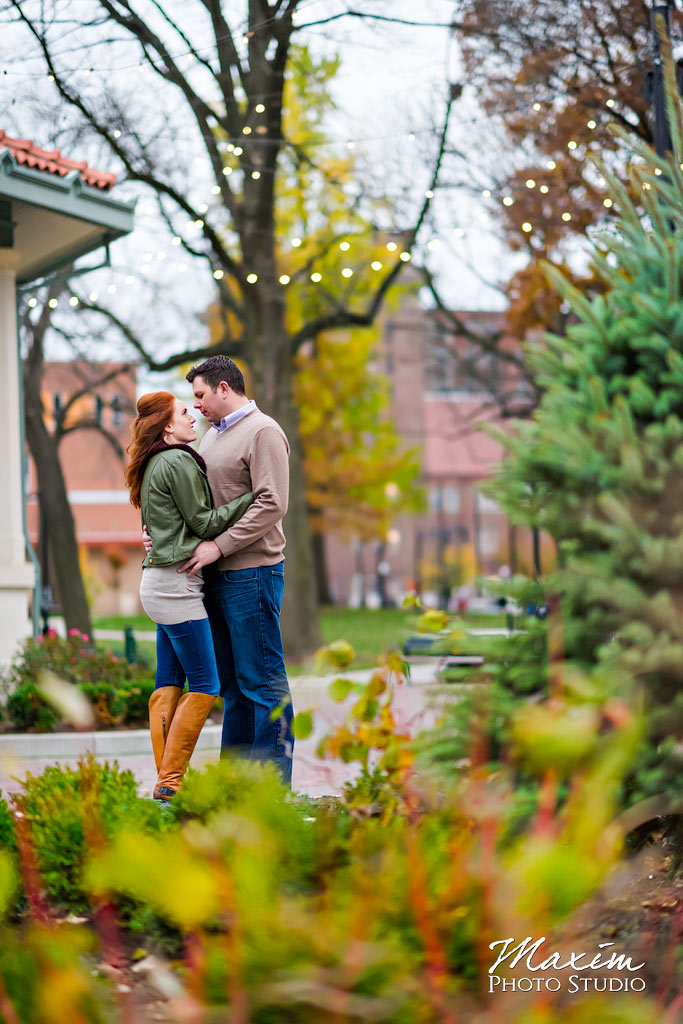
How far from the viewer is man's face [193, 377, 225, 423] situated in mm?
4781

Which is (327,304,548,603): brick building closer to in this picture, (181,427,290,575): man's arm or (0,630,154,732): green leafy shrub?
(0,630,154,732): green leafy shrub

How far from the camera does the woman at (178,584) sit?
459 centimetres

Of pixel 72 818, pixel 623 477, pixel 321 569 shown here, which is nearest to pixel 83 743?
pixel 72 818

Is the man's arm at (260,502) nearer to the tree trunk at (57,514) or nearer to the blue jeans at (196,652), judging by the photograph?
the blue jeans at (196,652)

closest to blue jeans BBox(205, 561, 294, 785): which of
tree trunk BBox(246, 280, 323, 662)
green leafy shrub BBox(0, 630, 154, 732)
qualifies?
green leafy shrub BBox(0, 630, 154, 732)

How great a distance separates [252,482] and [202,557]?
417mm

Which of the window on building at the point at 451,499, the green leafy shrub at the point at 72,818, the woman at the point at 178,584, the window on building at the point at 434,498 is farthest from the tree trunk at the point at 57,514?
the window on building at the point at 451,499

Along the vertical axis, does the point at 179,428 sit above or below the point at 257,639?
above

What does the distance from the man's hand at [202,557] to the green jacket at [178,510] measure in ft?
0.12

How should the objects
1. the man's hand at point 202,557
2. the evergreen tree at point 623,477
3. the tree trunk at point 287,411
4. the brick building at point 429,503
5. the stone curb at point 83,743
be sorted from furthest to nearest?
the brick building at point 429,503, the tree trunk at point 287,411, the stone curb at point 83,743, the man's hand at point 202,557, the evergreen tree at point 623,477

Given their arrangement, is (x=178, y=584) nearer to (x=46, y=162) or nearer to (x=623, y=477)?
(x=623, y=477)

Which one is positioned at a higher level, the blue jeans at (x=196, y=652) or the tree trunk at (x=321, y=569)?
the blue jeans at (x=196, y=652)

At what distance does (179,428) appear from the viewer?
4848 mm

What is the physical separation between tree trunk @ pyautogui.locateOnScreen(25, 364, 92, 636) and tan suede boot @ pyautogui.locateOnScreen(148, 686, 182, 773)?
461 inches
